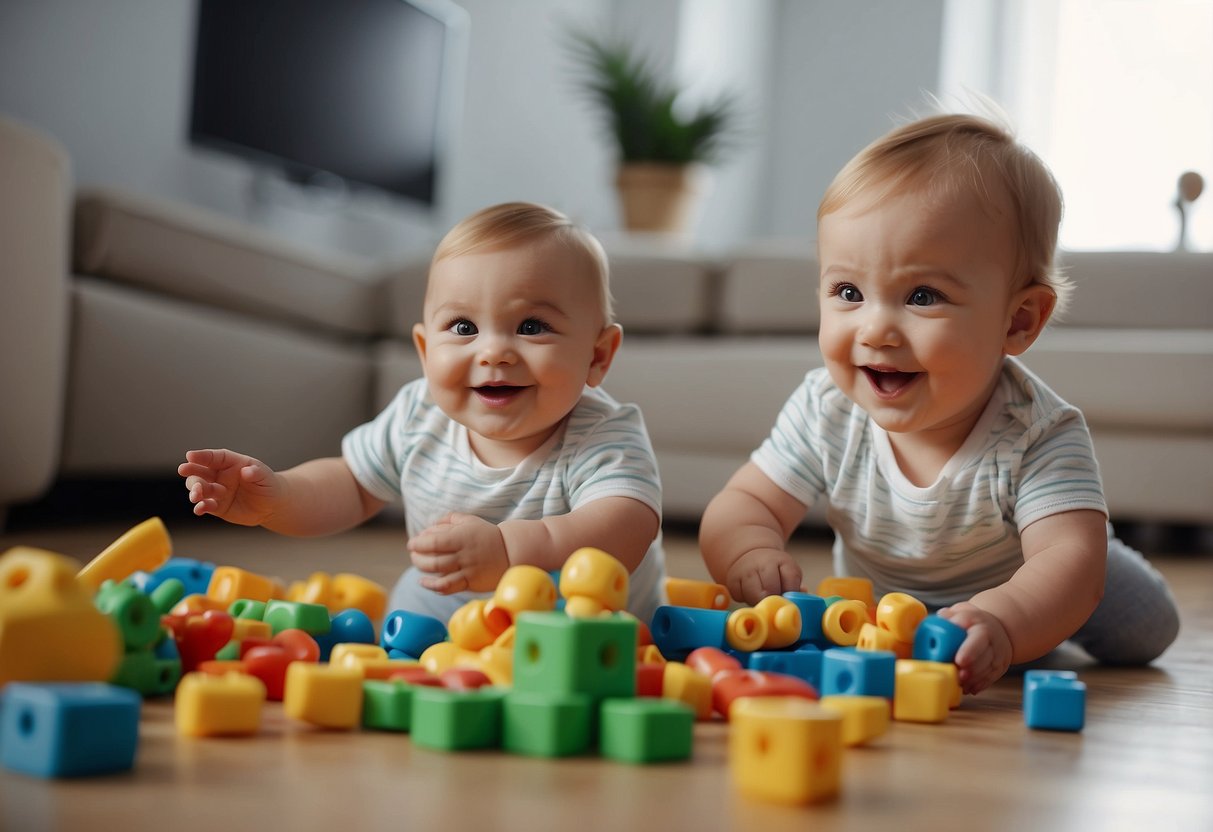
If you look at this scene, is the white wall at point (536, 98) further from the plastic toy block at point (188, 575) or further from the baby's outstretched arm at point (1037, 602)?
the baby's outstretched arm at point (1037, 602)

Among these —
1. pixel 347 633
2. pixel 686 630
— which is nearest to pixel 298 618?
pixel 347 633

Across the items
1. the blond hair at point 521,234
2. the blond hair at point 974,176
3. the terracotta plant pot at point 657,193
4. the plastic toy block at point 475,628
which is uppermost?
the terracotta plant pot at point 657,193

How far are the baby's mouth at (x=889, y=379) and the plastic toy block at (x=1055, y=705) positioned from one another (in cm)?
29

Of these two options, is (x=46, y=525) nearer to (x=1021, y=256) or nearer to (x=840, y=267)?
(x=840, y=267)

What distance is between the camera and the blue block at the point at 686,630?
0.84 meters

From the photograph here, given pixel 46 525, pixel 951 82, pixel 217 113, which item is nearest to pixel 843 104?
pixel 951 82

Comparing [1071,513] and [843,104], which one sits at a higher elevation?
[843,104]

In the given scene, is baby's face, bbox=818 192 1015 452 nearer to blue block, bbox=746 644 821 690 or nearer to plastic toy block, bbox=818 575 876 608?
plastic toy block, bbox=818 575 876 608

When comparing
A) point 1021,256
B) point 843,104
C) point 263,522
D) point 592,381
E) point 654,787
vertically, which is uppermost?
point 843,104

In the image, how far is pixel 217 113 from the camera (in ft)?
8.27

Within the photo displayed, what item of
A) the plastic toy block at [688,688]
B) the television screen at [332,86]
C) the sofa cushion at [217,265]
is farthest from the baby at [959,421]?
the television screen at [332,86]

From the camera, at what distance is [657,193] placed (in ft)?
11.3

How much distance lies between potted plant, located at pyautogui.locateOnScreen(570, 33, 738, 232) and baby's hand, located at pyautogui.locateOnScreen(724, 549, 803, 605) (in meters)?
2.52

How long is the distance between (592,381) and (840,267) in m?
0.24
